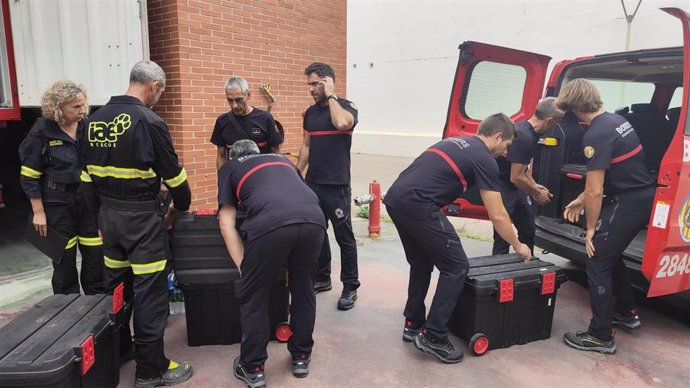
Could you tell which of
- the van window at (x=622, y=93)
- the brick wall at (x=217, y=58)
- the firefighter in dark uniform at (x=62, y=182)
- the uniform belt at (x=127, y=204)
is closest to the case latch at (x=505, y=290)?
the uniform belt at (x=127, y=204)

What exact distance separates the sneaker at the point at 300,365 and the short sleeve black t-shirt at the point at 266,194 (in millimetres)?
860

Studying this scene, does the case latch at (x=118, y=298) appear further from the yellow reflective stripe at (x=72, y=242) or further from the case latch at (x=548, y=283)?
the case latch at (x=548, y=283)

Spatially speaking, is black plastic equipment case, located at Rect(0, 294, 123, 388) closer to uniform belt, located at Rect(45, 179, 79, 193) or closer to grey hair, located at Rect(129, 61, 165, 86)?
uniform belt, located at Rect(45, 179, 79, 193)

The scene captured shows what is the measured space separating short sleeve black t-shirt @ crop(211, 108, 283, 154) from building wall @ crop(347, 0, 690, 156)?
9.94 meters

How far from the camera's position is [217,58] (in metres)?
5.52

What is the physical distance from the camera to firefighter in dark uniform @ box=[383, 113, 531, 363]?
3184 millimetres

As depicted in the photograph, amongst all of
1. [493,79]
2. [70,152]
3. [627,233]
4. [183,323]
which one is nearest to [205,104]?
[70,152]

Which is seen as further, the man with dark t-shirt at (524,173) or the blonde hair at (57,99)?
the man with dark t-shirt at (524,173)

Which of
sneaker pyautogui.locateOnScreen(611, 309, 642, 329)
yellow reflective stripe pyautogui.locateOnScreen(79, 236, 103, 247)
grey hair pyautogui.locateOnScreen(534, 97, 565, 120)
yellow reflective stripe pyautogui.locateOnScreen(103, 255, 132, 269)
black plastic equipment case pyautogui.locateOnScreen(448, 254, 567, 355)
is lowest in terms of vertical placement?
sneaker pyautogui.locateOnScreen(611, 309, 642, 329)

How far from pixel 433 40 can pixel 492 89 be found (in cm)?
1093

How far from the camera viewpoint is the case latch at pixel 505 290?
10.9 ft

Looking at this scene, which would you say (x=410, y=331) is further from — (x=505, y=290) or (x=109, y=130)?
(x=109, y=130)

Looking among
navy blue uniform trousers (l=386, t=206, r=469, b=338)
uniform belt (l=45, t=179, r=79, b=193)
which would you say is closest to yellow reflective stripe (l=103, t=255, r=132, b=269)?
uniform belt (l=45, t=179, r=79, b=193)

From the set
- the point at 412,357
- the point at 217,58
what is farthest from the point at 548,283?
the point at 217,58
